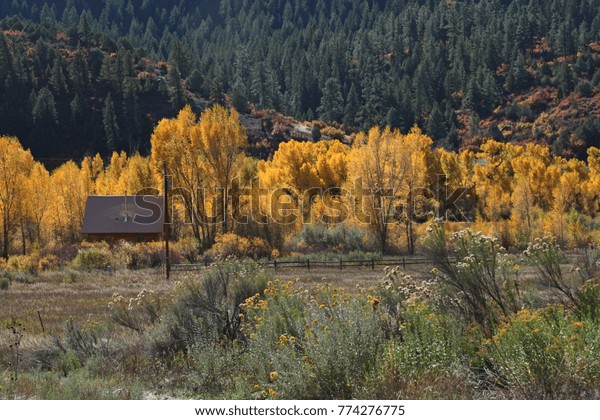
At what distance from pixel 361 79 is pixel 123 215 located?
95.7m

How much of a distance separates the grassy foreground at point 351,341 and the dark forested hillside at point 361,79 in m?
76.4

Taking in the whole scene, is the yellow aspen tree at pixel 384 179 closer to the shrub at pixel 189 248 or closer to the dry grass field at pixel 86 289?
the dry grass field at pixel 86 289

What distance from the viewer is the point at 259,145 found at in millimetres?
82812

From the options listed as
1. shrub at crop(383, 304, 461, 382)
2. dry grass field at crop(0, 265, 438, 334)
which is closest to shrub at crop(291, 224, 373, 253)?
dry grass field at crop(0, 265, 438, 334)

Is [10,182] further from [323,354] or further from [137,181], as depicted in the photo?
[323,354]

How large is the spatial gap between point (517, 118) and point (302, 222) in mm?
71268

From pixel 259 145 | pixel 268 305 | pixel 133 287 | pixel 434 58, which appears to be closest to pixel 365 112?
pixel 434 58

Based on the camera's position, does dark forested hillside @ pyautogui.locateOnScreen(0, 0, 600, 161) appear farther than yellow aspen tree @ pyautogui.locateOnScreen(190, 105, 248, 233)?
Yes

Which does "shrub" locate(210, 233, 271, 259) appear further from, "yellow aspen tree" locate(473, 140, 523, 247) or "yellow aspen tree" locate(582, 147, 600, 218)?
"yellow aspen tree" locate(582, 147, 600, 218)

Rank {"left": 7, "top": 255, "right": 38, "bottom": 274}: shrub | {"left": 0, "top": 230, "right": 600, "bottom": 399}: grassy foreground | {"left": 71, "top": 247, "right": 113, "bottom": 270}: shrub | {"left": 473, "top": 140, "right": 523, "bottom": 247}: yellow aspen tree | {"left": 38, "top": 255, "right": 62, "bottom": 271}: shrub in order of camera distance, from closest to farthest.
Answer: {"left": 0, "top": 230, "right": 600, "bottom": 399}: grassy foreground
{"left": 7, "top": 255, "right": 38, "bottom": 274}: shrub
{"left": 71, "top": 247, "right": 113, "bottom": 270}: shrub
{"left": 38, "top": 255, "right": 62, "bottom": 271}: shrub
{"left": 473, "top": 140, "right": 523, "bottom": 247}: yellow aspen tree

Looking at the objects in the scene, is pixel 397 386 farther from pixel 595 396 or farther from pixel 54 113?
pixel 54 113

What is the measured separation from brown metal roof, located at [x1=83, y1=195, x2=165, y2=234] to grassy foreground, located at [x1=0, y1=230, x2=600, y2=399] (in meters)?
34.3

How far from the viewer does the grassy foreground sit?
634 centimetres

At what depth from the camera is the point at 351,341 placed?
6699 millimetres
